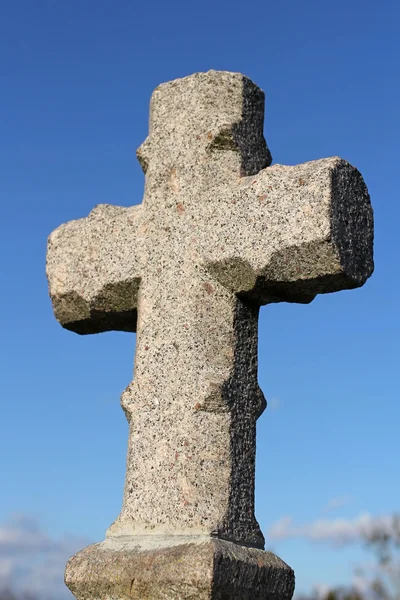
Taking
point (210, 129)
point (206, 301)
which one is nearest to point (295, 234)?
point (206, 301)

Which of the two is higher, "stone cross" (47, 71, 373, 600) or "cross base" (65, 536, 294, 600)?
"stone cross" (47, 71, 373, 600)

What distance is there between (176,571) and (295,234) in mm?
1535

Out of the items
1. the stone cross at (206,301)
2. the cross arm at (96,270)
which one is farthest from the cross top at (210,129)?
the cross arm at (96,270)

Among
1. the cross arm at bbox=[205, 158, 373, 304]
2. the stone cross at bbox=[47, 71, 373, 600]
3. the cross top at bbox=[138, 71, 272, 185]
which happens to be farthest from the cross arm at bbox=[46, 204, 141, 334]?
the cross arm at bbox=[205, 158, 373, 304]

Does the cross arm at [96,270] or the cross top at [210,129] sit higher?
the cross top at [210,129]

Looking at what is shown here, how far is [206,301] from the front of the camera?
13.8ft

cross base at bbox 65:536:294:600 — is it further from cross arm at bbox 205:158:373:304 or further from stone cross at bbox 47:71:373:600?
cross arm at bbox 205:158:373:304

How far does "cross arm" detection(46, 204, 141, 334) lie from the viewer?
468 centimetres

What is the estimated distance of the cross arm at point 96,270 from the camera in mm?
4676

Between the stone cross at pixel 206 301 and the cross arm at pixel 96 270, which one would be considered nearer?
the stone cross at pixel 206 301

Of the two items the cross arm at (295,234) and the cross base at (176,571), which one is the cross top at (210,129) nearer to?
the cross arm at (295,234)

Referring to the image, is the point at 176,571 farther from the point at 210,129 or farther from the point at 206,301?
the point at 210,129

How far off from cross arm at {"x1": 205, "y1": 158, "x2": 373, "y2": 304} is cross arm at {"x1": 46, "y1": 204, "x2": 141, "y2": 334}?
0.60 meters

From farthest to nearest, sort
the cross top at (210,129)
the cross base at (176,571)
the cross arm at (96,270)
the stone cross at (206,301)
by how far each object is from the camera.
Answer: the cross arm at (96,270)
the cross top at (210,129)
the stone cross at (206,301)
the cross base at (176,571)
